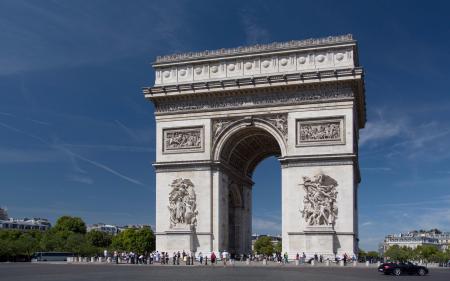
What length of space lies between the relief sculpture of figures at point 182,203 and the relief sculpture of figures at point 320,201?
778 cm

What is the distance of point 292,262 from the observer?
3959 centimetres

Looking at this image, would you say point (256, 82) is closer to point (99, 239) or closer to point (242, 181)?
point (242, 181)

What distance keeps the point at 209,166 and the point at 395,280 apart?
738 inches

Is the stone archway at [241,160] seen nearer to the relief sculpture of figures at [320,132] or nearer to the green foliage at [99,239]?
the relief sculpture of figures at [320,132]

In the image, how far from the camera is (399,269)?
33969mm

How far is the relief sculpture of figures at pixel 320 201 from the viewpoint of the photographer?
40188mm

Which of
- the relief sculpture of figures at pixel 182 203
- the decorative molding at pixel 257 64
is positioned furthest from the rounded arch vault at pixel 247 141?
the decorative molding at pixel 257 64

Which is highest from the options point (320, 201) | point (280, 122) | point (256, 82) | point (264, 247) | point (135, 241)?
point (256, 82)

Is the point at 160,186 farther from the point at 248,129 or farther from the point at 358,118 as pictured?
the point at 358,118

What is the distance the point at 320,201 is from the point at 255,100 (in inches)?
331

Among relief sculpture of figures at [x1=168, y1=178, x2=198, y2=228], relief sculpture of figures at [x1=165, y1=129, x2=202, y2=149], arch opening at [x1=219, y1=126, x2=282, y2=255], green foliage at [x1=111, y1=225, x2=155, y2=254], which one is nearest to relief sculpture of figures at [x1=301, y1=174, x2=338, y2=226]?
arch opening at [x1=219, y1=126, x2=282, y2=255]

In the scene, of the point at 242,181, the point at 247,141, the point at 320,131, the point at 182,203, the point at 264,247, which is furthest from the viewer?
the point at 264,247

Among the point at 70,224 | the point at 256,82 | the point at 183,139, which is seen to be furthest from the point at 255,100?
the point at 70,224

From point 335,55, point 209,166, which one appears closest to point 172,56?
point 209,166
